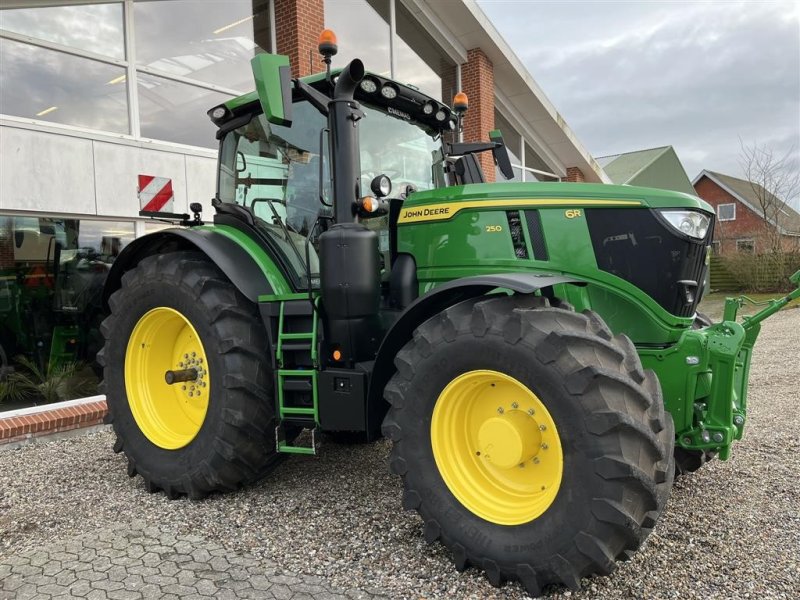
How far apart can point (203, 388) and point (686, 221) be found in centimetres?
296

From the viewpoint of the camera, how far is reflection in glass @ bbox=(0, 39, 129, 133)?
5727mm

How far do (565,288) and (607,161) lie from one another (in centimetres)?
3318

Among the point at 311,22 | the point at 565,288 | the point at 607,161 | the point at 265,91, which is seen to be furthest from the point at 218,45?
the point at 607,161

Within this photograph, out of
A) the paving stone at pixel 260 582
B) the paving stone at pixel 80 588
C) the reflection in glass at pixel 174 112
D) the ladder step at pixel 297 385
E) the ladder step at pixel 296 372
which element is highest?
the reflection in glass at pixel 174 112

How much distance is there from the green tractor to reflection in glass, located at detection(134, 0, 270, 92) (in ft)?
11.6

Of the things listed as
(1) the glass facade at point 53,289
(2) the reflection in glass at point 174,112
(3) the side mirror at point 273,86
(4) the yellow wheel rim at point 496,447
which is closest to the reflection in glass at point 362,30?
(2) the reflection in glass at point 174,112

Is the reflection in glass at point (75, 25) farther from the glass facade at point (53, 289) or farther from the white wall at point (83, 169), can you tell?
the glass facade at point (53, 289)

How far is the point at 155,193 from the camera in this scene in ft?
21.1

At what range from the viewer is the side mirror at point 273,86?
9.86 feet

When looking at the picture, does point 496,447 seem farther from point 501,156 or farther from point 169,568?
point 501,156

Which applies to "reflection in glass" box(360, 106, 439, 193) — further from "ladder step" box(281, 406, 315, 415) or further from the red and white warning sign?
the red and white warning sign

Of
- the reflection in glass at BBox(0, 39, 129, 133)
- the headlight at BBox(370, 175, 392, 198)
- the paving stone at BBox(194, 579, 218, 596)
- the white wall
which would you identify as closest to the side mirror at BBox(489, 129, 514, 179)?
the headlight at BBox(370, 175, 392, 198)

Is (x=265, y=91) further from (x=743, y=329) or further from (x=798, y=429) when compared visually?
(x=798, y=429)

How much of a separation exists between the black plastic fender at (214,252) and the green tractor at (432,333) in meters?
0.02
